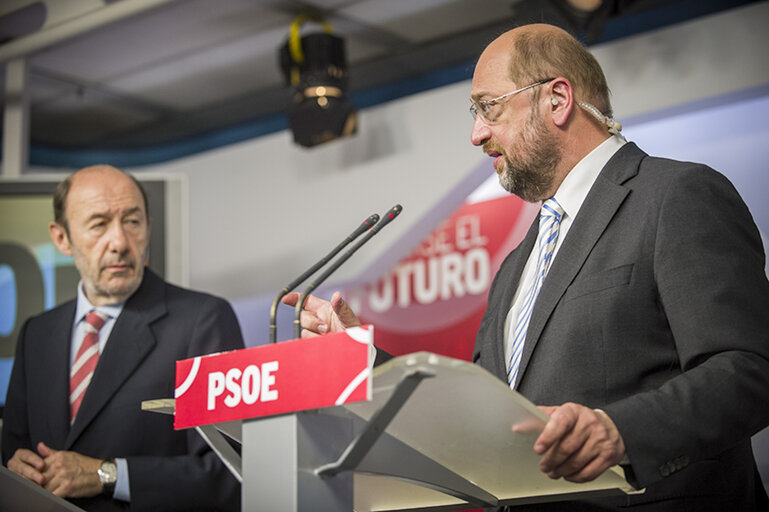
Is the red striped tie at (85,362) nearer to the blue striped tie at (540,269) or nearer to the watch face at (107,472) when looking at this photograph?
the watch face at (107,472)

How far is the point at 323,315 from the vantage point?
164 cm

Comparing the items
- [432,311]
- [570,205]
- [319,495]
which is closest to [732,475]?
[570,205]

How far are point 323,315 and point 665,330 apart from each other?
1.97ft

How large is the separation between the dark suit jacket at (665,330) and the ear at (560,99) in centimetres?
17

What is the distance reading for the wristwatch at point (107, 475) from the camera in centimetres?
223

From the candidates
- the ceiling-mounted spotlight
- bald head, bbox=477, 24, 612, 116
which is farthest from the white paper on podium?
the ceiling-mounted spotlight

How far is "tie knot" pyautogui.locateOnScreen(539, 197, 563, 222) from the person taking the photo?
1.76m

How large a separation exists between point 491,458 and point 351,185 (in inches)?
140

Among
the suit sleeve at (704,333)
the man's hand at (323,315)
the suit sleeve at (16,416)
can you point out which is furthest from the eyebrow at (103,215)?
the suit sleeve at (704,333)

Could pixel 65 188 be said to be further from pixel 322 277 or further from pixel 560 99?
pixel 560 99

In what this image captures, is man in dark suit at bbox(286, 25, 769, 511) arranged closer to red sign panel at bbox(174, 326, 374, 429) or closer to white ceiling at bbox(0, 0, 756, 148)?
red sign panel at bbox(174, 326, 374, 429)

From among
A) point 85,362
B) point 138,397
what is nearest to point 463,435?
point 138,397

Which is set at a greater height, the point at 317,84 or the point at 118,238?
the point at 317,84

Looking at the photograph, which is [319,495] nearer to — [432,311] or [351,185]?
[432,311]
